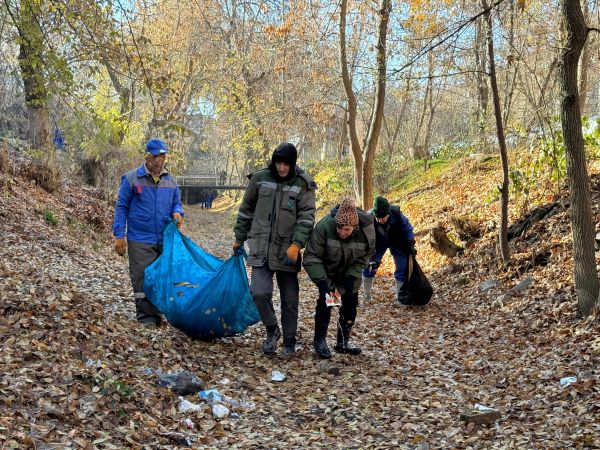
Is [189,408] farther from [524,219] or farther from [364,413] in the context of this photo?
[524,219]

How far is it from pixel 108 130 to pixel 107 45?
3.33ft

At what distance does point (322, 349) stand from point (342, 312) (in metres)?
0.42

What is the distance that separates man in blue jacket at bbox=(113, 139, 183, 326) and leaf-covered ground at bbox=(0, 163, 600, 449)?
2.07ft

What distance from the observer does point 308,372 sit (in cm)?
568

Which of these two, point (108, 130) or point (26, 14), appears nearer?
point (26, 14)

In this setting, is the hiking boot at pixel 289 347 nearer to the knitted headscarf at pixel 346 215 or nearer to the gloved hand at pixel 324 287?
the gloved hand at pixel 324 287

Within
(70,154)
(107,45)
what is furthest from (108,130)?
(70,154)

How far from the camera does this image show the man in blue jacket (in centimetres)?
602

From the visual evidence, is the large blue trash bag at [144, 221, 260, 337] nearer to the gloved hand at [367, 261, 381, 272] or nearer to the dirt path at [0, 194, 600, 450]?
the dirt path at [0, 194, 600, 450]

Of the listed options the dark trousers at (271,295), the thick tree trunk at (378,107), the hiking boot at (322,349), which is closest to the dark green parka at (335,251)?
the dark trousers at (271,295)

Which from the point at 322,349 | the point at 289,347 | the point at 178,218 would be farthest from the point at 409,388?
the point at 178,218

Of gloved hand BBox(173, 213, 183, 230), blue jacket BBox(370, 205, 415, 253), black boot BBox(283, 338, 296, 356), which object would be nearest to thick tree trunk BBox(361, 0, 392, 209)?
blue jacket BBox(370, 205, 415, 253)

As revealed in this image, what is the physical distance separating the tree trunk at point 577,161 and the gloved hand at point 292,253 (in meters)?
2.88

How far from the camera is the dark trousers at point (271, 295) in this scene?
5.82 meters
